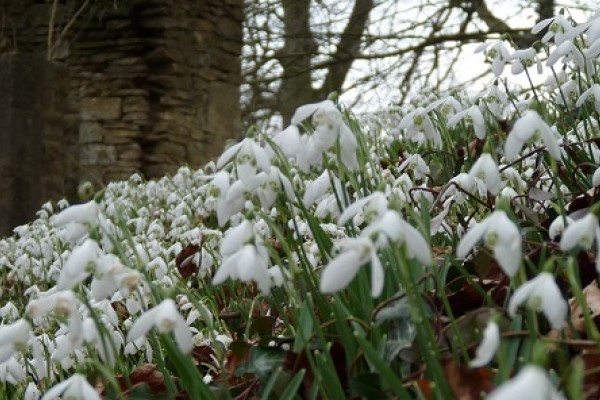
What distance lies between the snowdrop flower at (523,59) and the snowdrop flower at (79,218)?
133 cm

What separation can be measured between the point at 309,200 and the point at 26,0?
7.61 m

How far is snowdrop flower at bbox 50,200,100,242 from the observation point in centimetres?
136

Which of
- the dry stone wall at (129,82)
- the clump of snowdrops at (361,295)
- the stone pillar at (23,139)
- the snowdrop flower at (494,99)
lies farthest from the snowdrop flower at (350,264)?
the dry stone wall at (129,82)

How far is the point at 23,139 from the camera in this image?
7.23 m

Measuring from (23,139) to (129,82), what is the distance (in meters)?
1.65

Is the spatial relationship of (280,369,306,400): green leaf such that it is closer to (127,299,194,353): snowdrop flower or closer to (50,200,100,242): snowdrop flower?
(127,299,194,353): snowdrop flower

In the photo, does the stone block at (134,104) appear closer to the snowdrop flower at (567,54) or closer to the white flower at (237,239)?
the snowdrop flower at (567,54)

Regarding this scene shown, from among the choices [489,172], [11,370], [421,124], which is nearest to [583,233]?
[489,172]

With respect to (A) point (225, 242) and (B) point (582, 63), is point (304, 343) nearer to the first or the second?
(A) point (225, 242)

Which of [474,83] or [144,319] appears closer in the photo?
[144,319]

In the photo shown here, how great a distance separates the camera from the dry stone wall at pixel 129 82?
8.52 m

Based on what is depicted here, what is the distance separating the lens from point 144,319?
1.22 metres

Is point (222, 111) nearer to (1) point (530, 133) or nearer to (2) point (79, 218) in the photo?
(2) point (79, 218)

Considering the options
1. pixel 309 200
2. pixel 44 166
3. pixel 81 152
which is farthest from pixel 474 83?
pixel 309 200
